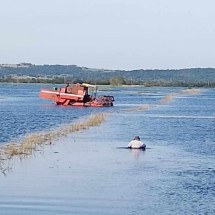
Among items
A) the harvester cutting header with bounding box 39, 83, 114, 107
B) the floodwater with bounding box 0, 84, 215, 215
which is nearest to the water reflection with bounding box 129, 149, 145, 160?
the floodwater with bounding box 0, 84, 215, 215

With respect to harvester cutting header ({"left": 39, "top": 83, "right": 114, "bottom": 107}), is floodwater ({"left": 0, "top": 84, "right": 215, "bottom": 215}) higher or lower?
higher

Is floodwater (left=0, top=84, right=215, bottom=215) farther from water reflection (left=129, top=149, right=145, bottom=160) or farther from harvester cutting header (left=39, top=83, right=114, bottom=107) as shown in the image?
harvester cutting header (left=39, top=83, right=114, bottom=107)

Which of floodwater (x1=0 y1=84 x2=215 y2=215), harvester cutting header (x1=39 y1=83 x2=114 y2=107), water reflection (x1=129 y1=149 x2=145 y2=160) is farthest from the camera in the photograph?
harvester cutting header (x1=39 y1=83 x2=114 y2=107)

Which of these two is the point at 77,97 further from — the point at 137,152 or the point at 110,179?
the point at 110,179

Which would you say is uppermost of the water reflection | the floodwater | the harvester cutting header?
the floodwater

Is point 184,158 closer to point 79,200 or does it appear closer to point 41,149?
point 41,149

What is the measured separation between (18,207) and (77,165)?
29.7ft

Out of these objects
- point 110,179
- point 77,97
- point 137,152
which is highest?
point 110,179

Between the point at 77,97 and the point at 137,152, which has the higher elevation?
the point at 137,152

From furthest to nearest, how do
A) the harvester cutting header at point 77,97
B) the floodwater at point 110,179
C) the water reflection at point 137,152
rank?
the harvester cutting header at point 77,97, the water reflection at point 137,152, the floodwater at point 110,179

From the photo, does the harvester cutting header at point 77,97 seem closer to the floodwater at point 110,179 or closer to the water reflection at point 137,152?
the floodwater at point 110,179

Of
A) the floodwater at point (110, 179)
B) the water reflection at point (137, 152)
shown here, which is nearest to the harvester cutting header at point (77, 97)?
the floodwater at point (110, 179)

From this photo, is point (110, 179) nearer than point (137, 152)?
Yes

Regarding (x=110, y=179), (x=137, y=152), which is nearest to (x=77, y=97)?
(x=137, y=152)
